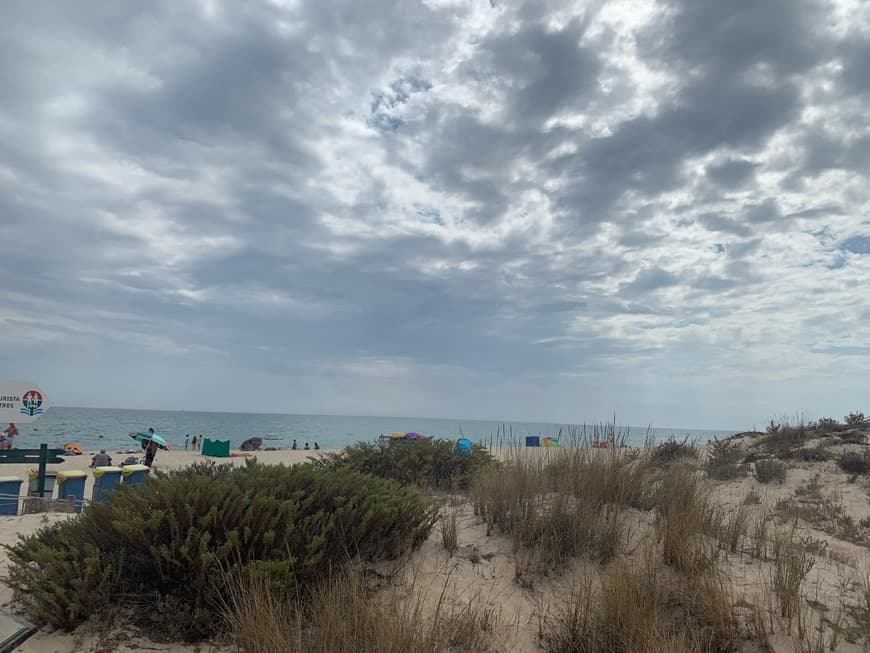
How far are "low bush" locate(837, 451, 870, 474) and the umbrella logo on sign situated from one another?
16.2 meters

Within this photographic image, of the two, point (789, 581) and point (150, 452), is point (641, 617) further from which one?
point (150, 452)

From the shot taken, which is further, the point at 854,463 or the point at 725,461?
the point at 725,461

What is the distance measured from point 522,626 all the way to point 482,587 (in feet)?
1.91

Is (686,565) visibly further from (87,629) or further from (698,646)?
(87,629)

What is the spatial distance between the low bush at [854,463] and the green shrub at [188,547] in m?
9.55

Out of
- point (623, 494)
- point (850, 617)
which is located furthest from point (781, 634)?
point (623, 494)

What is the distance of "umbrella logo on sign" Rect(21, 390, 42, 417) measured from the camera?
37.3ft

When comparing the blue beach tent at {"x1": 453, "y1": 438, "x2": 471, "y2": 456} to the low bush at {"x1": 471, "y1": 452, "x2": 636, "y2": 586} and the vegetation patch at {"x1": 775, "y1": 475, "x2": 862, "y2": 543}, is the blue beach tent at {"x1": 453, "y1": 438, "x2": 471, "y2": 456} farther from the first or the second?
the vegetation patch at {"x1": 775, "y1": 475, "x2": 862, "y2": 543}

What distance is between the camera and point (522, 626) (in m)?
4.21

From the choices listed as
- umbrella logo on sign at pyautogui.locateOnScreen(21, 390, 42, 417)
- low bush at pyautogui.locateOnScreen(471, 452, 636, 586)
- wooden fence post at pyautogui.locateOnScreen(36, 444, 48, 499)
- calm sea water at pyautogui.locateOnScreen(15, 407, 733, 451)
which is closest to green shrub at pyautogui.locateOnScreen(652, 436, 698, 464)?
calm sea water at pyautogui.locateOnScreen(15, 407, 733, 451)

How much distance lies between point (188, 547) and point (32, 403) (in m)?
10.0

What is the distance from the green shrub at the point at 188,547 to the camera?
3900 mm

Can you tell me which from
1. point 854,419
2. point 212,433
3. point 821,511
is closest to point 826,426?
point 854,419

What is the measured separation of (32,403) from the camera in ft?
37.5
